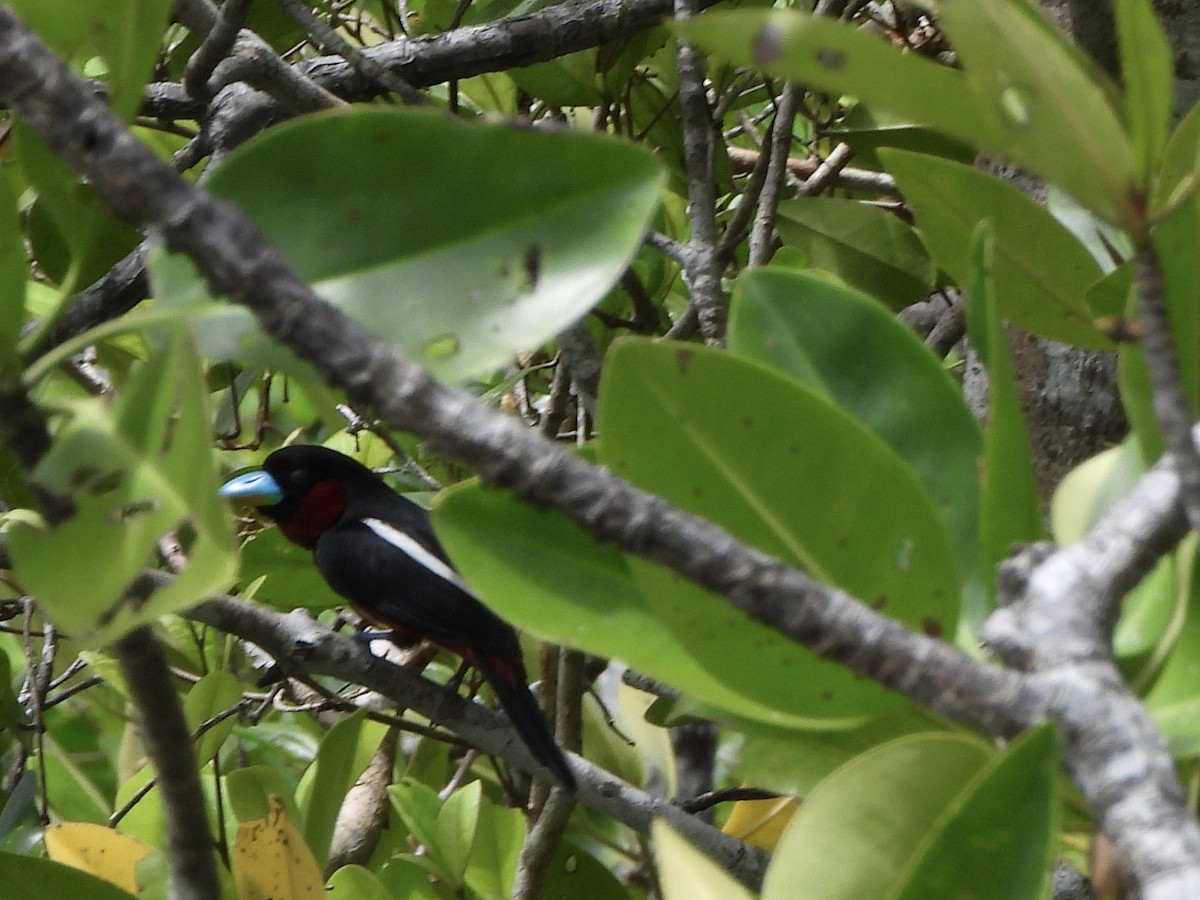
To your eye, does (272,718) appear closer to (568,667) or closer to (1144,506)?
(568,667)

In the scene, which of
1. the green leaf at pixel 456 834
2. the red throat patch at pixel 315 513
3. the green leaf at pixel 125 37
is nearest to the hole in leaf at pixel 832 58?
the green leaf at pixel 125 37

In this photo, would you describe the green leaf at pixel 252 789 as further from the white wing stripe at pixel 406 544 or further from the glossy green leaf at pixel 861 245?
the white wing stripe at pixel 406 544

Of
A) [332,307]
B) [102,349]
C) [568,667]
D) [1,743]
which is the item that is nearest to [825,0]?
[568,667]

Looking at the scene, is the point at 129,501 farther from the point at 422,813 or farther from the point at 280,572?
the point at 280,572

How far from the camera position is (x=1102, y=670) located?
530 mm

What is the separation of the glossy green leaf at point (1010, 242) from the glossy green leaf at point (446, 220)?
280 mm

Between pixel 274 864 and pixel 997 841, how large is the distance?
0.70m

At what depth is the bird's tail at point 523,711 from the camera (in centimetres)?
152

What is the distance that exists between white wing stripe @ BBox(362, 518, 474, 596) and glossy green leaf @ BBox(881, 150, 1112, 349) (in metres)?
1.82

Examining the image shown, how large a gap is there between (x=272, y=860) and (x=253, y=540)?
88 cm

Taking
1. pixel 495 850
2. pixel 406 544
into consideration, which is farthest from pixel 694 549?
pixel 406 544

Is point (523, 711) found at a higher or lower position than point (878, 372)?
lower

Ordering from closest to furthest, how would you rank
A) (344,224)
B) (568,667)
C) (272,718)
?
1. (344,224)
2. (568,667)
3. (272,718)

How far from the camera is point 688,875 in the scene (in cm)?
69
